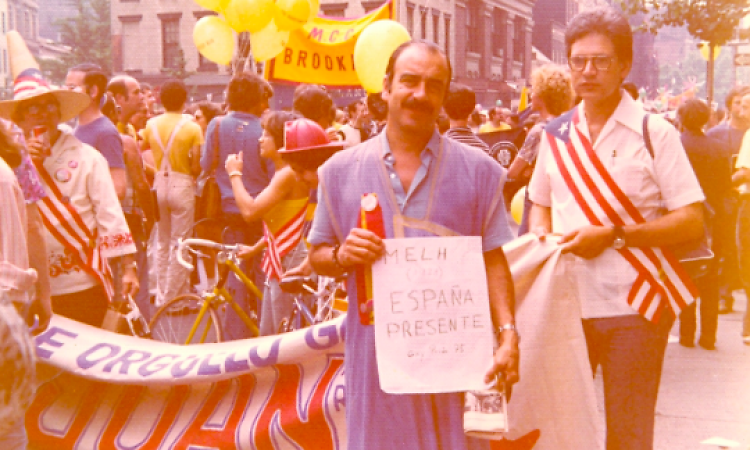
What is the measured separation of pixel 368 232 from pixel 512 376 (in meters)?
0.60

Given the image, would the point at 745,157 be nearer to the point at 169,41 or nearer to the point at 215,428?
the point at 215,428

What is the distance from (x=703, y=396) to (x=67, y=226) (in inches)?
164

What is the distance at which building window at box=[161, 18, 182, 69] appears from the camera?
40.9 m

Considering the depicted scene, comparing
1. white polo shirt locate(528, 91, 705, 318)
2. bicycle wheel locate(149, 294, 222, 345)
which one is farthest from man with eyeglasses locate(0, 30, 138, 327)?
white polo shirt locate(528, 91, 705, 318)

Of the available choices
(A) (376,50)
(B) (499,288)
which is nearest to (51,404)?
(B) (499,288)

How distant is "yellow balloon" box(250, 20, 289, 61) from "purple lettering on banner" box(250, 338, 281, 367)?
18.5ft

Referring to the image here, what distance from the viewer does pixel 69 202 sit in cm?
506

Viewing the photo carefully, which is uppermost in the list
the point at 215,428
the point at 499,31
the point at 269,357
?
the point at 499,31

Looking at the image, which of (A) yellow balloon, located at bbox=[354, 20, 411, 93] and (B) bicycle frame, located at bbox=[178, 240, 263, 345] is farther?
(A) yellow balloon, located at bbox=[354, 20, 411, 93]

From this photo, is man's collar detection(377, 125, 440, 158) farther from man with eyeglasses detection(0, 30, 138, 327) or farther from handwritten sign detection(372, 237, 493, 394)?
man with eyeglasses detection(0, 30, 138, 327)

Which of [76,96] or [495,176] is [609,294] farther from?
[76,96]

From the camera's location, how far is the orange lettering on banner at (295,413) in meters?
4.53

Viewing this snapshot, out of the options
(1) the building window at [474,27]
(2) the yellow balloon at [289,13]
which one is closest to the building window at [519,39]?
(1) the building window at [474,27]

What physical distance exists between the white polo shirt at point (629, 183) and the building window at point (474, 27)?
47.8 metres
